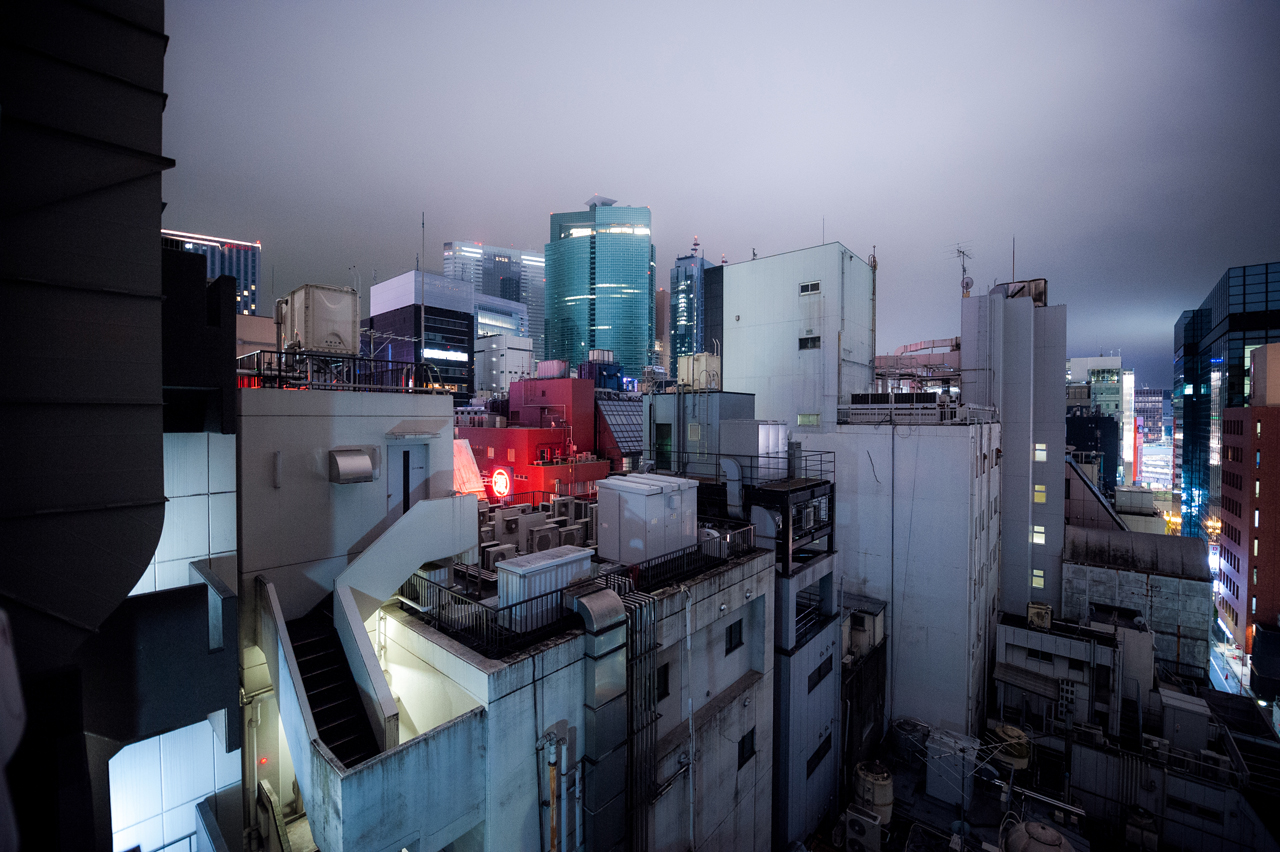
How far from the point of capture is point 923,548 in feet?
78.7

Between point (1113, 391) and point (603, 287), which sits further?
point (603, 287)

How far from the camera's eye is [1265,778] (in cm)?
1975

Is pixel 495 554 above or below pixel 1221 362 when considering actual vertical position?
below

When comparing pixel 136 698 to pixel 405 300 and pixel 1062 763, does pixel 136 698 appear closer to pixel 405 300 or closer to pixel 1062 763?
pixel 1062 763

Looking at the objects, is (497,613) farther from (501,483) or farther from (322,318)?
(501,483)

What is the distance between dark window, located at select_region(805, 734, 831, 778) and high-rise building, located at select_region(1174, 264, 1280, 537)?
62392 mm

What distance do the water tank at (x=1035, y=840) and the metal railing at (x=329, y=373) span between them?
22182mm

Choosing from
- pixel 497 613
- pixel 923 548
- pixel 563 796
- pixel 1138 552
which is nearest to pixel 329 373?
pixel 497 613

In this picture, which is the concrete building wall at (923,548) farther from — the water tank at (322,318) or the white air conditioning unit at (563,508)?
the water tank at (322,318)

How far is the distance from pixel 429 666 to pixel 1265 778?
31916 mm

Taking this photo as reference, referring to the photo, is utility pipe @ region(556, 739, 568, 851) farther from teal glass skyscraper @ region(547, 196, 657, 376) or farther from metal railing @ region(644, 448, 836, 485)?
teal glass skyscraper @ region(547, 196, 657, 376)

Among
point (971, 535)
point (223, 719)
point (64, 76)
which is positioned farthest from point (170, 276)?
point (971, 535)

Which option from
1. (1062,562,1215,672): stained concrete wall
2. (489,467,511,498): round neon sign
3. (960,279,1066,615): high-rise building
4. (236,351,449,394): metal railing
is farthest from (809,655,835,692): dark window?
(960,279,1066,615): high-rise building

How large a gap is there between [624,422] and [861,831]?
26.1m
